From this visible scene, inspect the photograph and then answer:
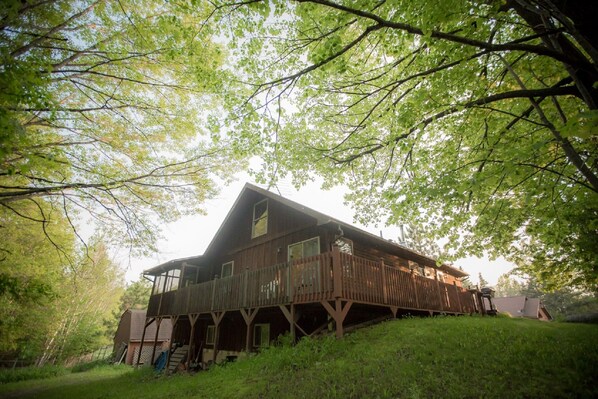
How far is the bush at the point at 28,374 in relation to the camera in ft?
66.4

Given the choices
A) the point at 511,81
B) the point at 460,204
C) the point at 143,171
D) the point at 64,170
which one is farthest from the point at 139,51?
the point at 511,81

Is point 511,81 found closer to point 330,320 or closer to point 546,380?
point 546,380

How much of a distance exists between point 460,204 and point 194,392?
968 cm

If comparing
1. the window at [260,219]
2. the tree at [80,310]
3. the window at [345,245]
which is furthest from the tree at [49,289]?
the window at [345,245]

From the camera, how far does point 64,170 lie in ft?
27.9

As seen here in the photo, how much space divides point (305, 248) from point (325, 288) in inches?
161

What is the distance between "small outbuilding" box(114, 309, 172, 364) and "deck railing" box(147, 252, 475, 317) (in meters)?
19.3

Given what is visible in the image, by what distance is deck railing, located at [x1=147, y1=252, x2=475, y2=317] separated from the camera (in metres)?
9.67

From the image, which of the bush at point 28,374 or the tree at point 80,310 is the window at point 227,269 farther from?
the bush at point 28,374

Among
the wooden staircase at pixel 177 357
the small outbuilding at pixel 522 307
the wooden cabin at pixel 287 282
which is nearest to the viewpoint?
the wooden cabin at pixel 287 282

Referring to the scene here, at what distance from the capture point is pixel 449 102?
6.77 metres

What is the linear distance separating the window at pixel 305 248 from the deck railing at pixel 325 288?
223 centimetres

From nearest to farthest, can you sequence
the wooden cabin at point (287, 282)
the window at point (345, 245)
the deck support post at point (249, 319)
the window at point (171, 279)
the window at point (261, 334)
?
the wooden cabin at point (287, 282), the deck support post at point (249, 319), the window at point (345, 245), the window at point (261, 334), the window at point (171, 279)

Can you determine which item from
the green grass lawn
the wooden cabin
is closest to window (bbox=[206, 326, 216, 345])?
the wooden cabin
